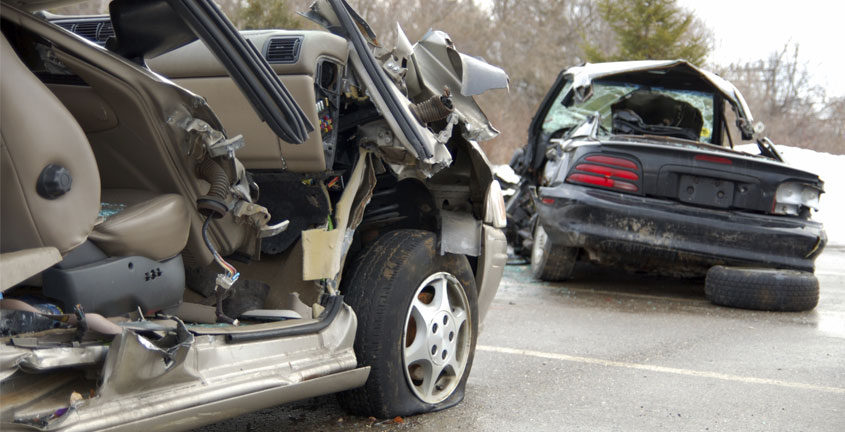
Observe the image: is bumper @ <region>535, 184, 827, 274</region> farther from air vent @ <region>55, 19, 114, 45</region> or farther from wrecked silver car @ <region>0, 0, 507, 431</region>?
air vent @ <region>55, 19, 114, 45</region>

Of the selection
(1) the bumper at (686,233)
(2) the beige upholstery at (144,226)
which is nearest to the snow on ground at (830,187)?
(1) the bumper at (686,233)

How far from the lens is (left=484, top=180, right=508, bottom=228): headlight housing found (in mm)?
3984

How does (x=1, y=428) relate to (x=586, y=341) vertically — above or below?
above

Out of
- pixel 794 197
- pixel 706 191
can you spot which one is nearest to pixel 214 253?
pixel 706 191

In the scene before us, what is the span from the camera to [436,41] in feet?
12.5

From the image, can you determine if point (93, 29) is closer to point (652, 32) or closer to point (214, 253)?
point (214, 253)

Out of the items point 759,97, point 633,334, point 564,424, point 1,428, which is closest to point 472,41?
point 759,97

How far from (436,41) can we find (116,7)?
65.3 inches

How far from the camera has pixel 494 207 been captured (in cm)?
416

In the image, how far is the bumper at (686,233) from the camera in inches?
263

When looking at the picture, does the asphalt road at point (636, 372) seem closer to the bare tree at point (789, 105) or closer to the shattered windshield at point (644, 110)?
the shattered windshield at point (644, 110)

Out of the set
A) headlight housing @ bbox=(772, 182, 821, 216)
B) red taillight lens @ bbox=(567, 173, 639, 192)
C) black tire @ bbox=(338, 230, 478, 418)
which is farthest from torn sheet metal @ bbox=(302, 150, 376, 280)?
headlight housing @ bbox=(772, 182, 821, 216)

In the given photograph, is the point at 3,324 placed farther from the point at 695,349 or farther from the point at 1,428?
the point at 695,349

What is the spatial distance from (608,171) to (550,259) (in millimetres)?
1198
